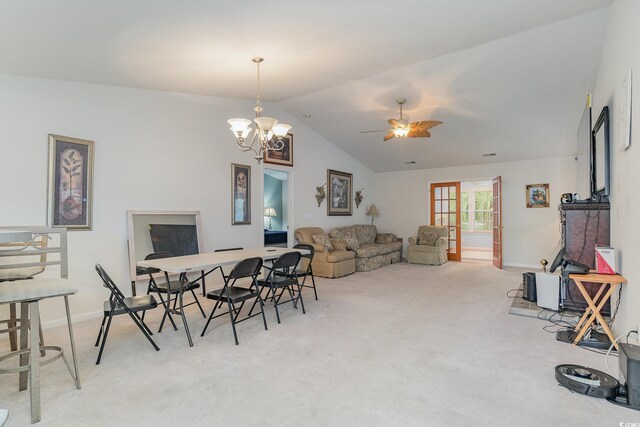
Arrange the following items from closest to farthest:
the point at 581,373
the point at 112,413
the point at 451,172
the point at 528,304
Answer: the point at 112,413 → the point at 581,373 → the point at 528,304 → the point at 451,172

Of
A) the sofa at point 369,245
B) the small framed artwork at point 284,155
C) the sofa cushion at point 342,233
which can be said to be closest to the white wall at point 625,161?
the sofa at point 369,245

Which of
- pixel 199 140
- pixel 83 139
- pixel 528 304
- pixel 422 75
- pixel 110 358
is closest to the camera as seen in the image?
pixel 110 358

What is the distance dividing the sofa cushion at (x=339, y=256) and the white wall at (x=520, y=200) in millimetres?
2840

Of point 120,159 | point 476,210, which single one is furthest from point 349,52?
point 476,210

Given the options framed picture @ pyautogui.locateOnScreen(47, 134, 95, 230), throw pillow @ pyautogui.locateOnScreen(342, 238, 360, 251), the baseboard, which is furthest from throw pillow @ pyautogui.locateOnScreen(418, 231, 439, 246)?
framed picture @ pyautogui.locateOnScreen(47, 134, 95, 230)

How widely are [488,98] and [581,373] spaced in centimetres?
397

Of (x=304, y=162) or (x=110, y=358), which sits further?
(x=304, y=162)

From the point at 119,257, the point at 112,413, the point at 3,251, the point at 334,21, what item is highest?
the point at 334,21

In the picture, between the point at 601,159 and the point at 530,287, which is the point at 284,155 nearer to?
the point at 530,287

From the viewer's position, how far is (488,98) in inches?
195

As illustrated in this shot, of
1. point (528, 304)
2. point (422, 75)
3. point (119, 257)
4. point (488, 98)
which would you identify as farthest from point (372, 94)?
point (119, 257)

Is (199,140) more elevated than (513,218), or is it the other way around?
(199,140)

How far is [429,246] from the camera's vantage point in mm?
7645

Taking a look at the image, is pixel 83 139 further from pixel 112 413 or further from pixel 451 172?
pixel 451 172
